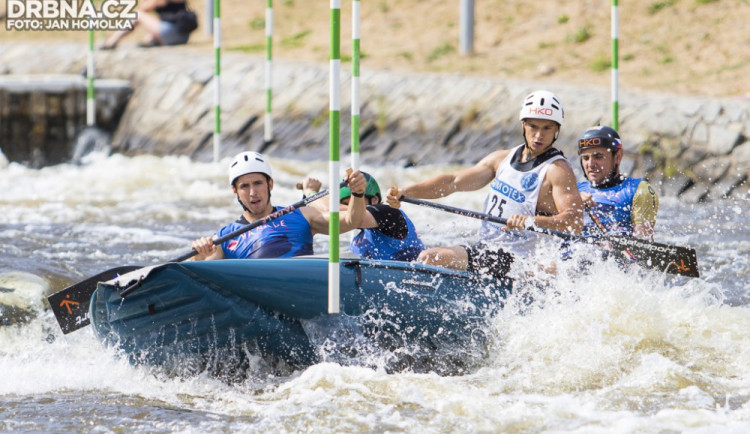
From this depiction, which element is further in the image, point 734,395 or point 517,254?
point 517,254

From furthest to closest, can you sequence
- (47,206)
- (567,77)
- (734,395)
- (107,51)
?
(107,51)
(567,77)
(47,206)
(734,395)

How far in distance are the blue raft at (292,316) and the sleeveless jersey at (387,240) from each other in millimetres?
485

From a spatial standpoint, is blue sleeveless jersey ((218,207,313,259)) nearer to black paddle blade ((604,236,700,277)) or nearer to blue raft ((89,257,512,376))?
blue raft ((89,257,512,376))

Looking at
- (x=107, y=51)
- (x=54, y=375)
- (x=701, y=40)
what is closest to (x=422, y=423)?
(x=54, y=375)

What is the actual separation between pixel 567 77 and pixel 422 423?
10316 mm

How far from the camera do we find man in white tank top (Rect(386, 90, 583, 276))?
6.12 metres

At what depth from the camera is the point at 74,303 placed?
5.88 metres

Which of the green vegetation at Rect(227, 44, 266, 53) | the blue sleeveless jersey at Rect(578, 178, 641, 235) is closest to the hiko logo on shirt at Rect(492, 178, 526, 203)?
the blue sleeveless jersey at Rect(578, 178, 641, 235)

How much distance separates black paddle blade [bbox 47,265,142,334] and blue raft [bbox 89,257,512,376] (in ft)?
0.94

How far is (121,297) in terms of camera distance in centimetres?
529

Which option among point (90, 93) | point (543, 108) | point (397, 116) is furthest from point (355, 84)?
point (90, 93)

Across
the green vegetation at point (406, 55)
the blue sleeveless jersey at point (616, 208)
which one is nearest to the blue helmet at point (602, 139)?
the blue sleeveless jersey at point (616, 208)

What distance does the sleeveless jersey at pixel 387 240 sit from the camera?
243 inches

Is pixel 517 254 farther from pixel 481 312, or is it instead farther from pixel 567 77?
pixel 567 77
